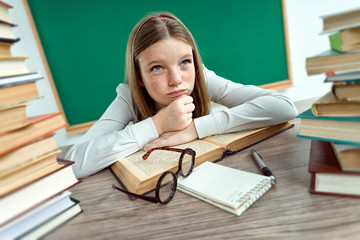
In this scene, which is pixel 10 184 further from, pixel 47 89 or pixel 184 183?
pixel 47 89

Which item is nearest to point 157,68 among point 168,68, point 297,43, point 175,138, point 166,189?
point 168,68

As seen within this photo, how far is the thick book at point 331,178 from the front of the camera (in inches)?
13.7

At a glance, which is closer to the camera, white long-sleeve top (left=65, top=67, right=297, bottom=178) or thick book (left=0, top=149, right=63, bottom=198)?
thick book (left=0, top=149, right=63, bottom=198)

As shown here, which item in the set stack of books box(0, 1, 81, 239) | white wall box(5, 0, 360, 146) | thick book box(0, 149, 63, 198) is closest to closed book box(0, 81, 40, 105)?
stack of books box(0, 1, 81, 239)

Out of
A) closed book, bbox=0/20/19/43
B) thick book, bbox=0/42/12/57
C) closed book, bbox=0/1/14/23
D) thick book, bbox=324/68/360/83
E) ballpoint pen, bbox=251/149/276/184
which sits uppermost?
closed book, bbox=0/1/14/23

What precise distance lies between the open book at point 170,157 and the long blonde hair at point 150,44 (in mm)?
400

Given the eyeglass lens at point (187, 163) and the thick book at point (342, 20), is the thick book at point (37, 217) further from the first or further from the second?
the thick book at point (342, 20)

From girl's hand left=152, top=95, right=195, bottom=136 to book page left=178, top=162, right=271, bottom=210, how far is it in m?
0.28

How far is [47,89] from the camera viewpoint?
197 cm

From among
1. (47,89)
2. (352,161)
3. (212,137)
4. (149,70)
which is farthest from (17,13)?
(352,161)

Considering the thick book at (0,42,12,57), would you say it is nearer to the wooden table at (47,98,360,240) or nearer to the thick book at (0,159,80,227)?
the thick book at (0,159,80,227)

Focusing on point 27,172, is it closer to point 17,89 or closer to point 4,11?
point 17,89

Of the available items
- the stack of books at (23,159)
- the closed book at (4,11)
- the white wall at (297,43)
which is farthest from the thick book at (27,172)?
the white wall at (297,43)

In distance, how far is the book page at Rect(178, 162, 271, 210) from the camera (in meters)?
0.38
